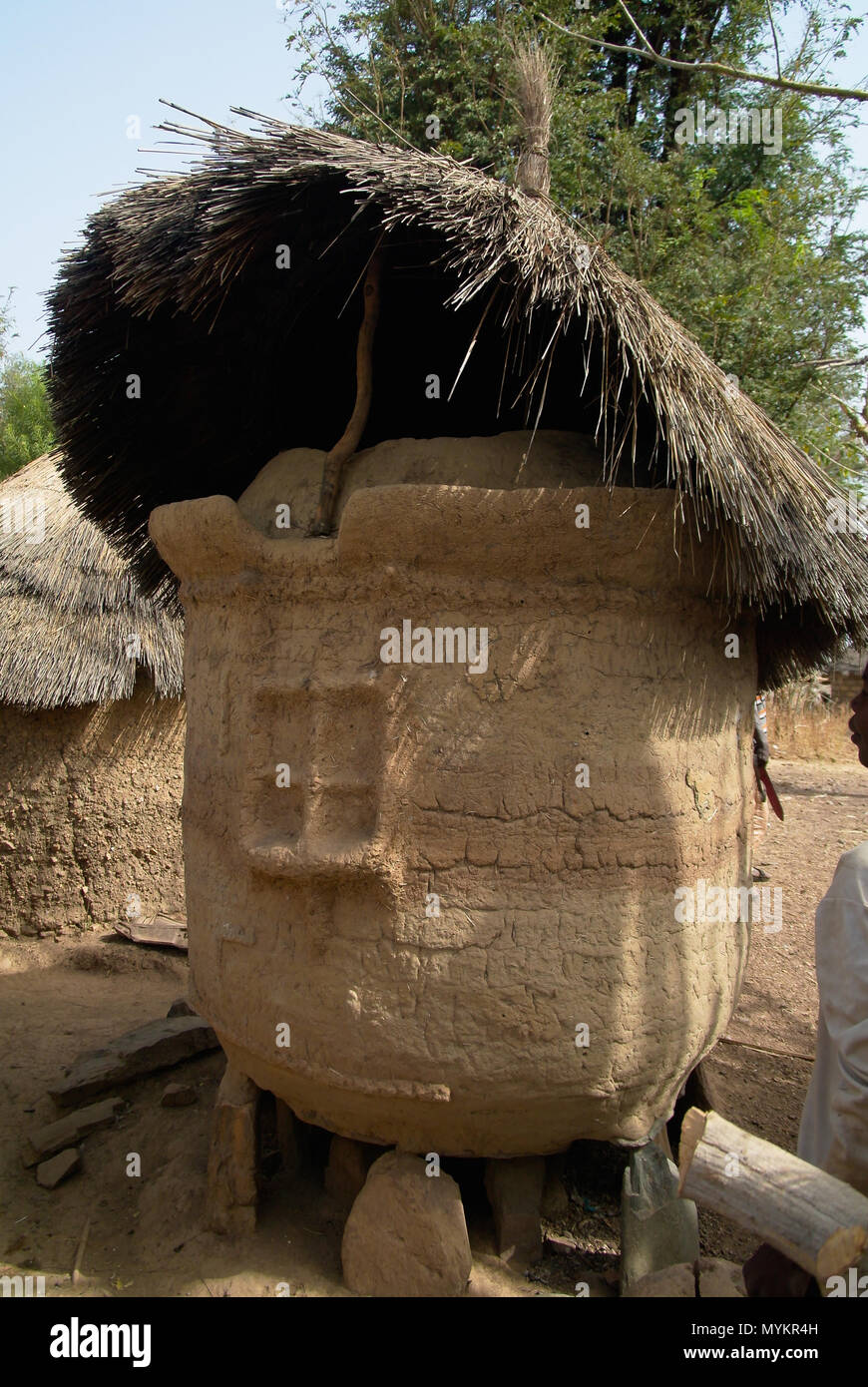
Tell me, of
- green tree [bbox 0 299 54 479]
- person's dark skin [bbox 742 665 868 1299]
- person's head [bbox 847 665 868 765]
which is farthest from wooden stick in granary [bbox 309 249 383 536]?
green tree [bbox 0 299 54 479]

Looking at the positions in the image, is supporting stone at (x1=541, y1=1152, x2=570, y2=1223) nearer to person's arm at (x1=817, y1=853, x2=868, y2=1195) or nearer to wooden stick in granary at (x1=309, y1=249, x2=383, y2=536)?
person's arm at (x1=817, y1=853, x2=868, y2=1195)

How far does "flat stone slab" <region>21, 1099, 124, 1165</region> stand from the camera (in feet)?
11.4

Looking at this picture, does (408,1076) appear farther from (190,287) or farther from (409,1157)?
(190,287)

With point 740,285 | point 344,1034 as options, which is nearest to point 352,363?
point 344,1034

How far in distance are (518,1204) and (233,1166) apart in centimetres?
89

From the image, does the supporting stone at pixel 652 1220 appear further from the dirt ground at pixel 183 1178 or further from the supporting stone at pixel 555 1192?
the supporting stone at pixel 555 1192

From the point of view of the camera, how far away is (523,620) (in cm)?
252

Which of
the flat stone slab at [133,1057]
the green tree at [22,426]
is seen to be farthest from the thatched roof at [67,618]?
the green tree at [22,426]

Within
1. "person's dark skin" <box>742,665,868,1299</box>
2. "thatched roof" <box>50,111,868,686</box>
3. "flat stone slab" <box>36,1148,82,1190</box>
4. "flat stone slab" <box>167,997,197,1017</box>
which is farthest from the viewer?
"flat stone slab" <box>167,997,197,1017</box>

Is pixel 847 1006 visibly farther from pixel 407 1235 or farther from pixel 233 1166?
pixel 233 1166

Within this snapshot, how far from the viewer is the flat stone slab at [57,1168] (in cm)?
334

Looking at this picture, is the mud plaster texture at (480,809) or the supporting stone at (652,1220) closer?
the mud plaster texture at (480,809)

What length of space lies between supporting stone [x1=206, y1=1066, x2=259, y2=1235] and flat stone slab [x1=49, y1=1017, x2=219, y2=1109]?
103 cm

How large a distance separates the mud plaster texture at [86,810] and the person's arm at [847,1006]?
16.5 feet
